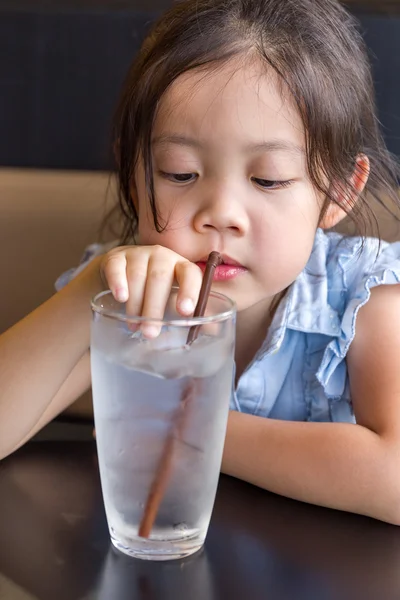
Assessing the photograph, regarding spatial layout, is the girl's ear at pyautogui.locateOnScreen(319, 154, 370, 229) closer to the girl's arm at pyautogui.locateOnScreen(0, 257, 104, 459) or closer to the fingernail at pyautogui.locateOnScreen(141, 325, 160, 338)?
the girl's arm at pyautogui.locateOnScreen(0, 257, 104, 459)

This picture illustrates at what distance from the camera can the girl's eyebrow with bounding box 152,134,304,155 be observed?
94 cm

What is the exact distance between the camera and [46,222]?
1360mm

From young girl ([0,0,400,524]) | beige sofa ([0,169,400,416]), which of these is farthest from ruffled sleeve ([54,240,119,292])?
young girl ([0,0,400,524])

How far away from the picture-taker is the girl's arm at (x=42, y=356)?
0.92 metres

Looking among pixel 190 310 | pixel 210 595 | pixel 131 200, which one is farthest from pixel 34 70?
pixel 210 595

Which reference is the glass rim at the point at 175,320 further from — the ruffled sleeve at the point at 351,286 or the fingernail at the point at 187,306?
the ruffled sleeve at the point at 351,286

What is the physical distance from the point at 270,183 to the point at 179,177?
0.10m

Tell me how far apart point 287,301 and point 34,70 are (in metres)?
0.59

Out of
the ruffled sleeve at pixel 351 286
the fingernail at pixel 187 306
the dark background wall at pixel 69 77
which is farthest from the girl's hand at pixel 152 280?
the dark background wall at pixel 69 77

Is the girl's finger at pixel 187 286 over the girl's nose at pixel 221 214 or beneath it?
over

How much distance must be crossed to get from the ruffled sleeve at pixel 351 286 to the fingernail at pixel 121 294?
0.40 metres

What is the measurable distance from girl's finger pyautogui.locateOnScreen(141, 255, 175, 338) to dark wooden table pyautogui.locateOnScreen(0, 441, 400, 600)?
188 millimetres

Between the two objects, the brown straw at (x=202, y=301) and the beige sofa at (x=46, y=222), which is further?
the beige sofa at (x=46, y=222)

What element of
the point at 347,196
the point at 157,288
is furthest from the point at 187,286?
the point at 347,196
